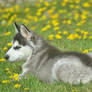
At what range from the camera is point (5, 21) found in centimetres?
1091

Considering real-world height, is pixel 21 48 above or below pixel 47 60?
above

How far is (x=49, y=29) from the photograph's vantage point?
962cm

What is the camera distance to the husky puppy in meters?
5.55

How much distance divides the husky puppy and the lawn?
188 millimetres

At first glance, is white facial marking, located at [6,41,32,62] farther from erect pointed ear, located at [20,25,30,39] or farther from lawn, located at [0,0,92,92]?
lawn, located at [0,0,92,92]

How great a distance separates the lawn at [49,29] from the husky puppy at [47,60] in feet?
0.62

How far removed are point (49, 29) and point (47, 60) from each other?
12.0 ft

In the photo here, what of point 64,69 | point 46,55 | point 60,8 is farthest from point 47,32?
point 64,69

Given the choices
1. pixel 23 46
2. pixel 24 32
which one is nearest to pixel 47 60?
pixel 23 46

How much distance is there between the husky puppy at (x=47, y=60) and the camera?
5.55 meters

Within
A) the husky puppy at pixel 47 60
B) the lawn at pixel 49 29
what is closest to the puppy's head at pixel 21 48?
the husky puppy at pixel 47 60

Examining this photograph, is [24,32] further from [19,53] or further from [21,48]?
[19,53]

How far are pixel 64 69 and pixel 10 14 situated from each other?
663 cm

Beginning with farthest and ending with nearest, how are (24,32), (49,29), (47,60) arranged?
1. (49,29)
2. (24,32)
3. (47,60)
